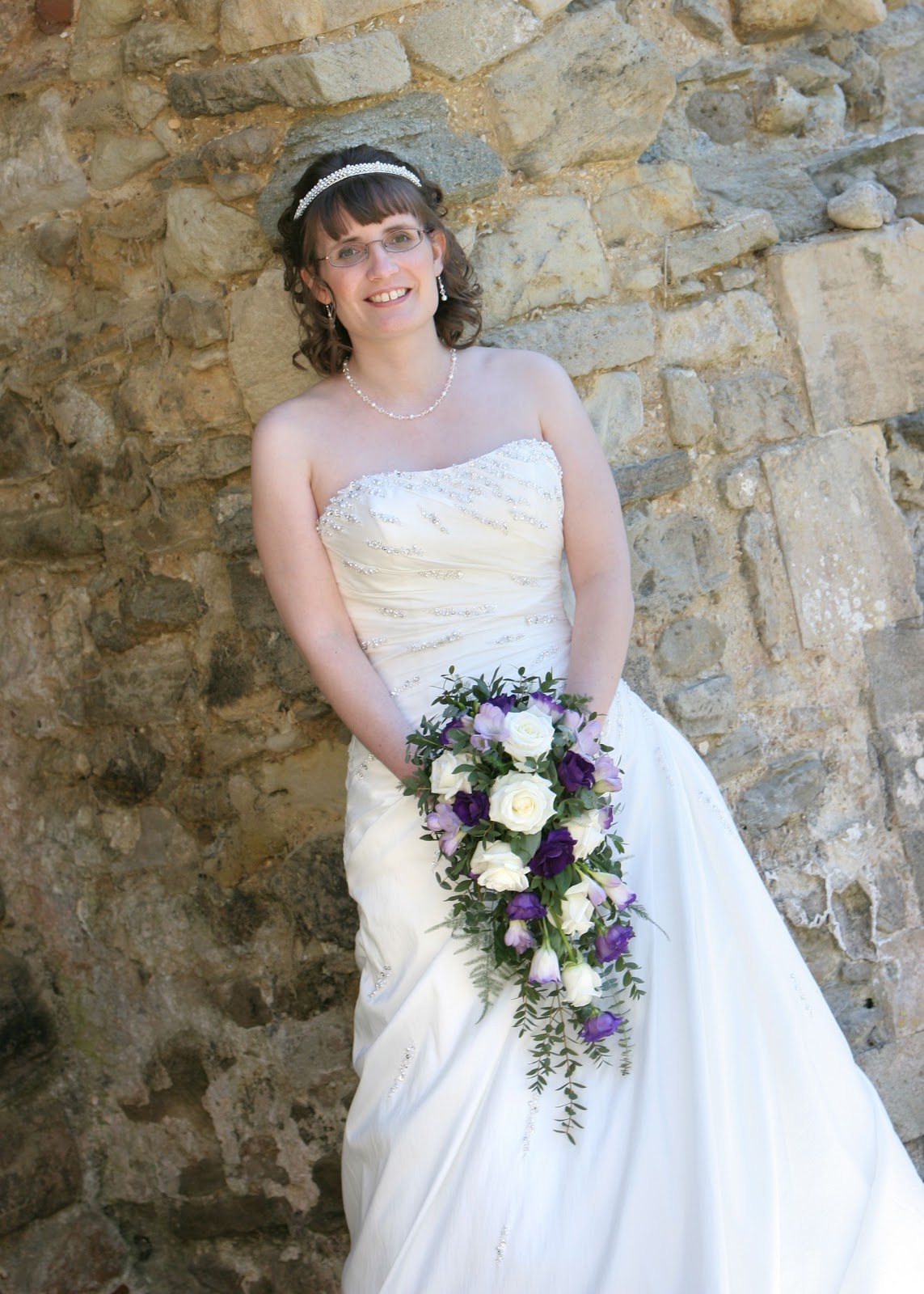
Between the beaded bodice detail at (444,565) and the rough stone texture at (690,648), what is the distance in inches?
22.6

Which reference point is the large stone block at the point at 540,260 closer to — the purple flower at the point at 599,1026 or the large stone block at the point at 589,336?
the large stone block at the point at 589,336

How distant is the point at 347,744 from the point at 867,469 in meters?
1.48

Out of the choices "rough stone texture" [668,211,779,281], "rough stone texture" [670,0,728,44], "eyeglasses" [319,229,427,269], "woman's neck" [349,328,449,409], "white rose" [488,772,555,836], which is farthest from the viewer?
"rough stone texture" [670,0,728,44]

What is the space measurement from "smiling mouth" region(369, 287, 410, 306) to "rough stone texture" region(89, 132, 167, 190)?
0.77m

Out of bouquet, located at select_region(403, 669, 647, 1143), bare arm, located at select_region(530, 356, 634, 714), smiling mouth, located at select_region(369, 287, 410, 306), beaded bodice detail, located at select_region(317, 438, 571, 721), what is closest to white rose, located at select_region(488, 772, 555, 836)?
bouquet, located at select_region(403, 669, 647, 1143)

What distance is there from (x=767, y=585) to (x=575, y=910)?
1.43 metres

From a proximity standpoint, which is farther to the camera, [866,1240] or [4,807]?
[4,807]

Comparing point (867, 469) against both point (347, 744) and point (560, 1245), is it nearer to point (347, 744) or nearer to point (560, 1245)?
point (347, 744)

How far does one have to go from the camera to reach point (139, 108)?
126 inches

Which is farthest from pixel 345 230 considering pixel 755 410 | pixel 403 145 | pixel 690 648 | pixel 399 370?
pixel 690 648

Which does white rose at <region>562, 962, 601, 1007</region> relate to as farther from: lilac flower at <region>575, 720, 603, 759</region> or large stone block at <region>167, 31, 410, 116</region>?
large stone block at <region>167, 31, 410, 116</region>

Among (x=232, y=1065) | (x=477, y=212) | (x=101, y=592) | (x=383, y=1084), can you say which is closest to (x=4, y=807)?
(x=101, y=592)

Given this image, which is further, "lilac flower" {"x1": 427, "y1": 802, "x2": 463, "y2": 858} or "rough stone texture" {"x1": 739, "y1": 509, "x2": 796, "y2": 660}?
"rough stone texture" {"x1": 739, "y1": 509, "x2": 796, "y2": 660}

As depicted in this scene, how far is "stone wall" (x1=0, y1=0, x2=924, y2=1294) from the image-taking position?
3201 mm
